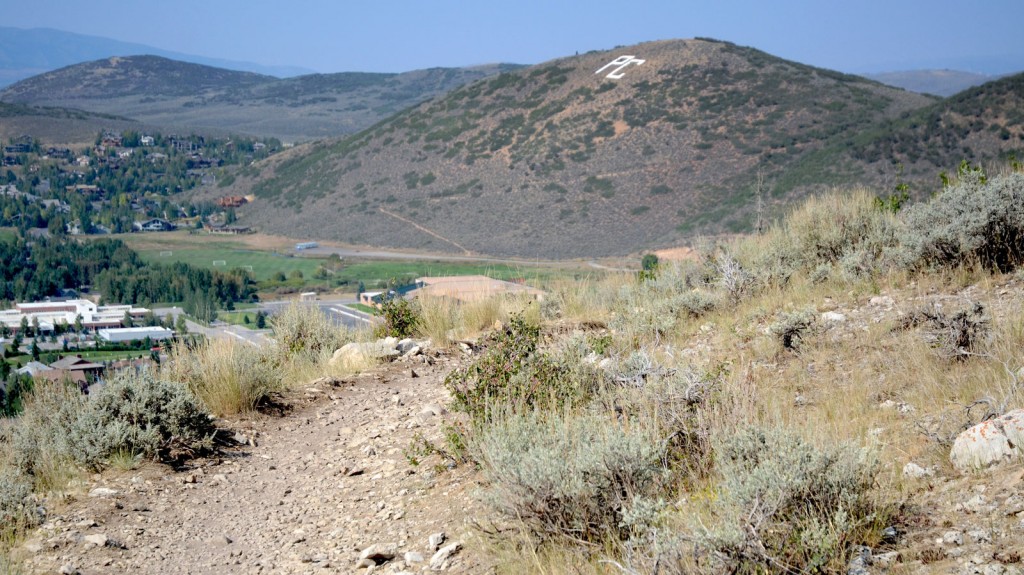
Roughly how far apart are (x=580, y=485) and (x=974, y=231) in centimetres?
464

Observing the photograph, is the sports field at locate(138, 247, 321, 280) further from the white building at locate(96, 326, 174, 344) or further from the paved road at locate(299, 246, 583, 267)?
the white building at locate(96, 326, 174, 344)

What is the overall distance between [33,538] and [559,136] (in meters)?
41.3

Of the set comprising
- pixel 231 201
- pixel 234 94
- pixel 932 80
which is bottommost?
pixel 231 201

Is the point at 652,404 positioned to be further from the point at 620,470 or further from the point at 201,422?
the point at 201,422

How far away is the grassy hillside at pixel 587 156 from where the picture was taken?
1396 inches

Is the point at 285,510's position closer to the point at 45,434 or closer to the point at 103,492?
the point at 103,492

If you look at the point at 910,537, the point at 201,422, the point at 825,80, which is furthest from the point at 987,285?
the point at 825,80

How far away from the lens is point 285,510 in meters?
4.42

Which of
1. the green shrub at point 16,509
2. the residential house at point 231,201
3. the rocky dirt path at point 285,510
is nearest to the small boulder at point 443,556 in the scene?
the rocky dirt path at point 285,510

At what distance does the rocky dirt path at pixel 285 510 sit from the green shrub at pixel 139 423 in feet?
0.58

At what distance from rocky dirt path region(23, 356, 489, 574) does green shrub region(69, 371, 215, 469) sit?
175 mm

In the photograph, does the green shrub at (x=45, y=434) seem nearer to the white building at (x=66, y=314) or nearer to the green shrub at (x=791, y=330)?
the green shrub at (x=791, y=330)

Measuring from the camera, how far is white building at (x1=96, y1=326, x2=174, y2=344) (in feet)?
51.5

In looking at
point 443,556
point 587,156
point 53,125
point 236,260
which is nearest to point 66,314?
point 236,260
